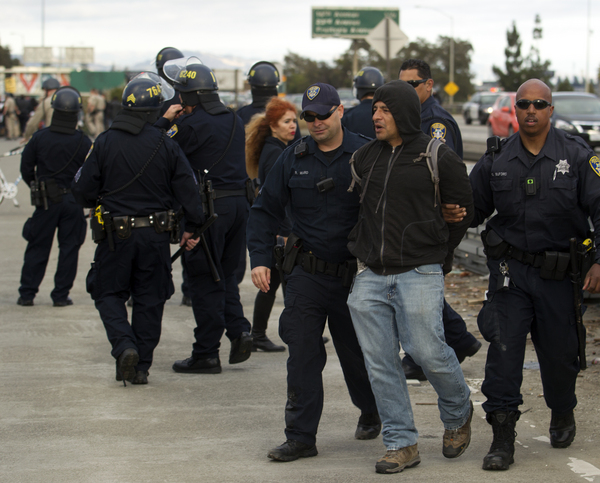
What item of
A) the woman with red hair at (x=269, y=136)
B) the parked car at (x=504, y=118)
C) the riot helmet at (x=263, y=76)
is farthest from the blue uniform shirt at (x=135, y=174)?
the parked car at (x=504, y=118)

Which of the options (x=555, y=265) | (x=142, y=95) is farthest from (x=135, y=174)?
(x=555, y=265)

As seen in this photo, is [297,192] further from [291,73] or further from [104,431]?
[291,73]

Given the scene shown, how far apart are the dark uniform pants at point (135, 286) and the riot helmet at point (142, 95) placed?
0.88 metres

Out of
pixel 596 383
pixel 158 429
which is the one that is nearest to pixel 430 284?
pixel 158 429

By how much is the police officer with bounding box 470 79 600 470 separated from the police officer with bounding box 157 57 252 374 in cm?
240

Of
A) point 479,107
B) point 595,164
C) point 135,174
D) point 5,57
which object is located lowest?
point 135,174

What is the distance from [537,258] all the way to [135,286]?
292cm

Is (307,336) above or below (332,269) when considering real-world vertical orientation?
below

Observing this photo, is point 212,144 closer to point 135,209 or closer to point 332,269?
point 135,209

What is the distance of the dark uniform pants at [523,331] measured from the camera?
4.33m

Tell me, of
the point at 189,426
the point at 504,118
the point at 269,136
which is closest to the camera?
the point at 189,426

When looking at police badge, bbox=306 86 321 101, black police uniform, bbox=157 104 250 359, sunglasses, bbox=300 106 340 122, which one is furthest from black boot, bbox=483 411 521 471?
black police uniform, bbox=157 104 250 359

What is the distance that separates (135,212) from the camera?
18.7 ft

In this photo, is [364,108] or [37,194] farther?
[37,194]
